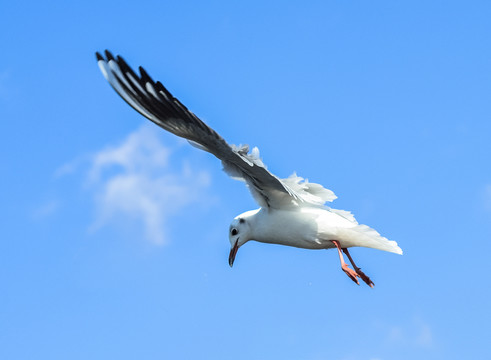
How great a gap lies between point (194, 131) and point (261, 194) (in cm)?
124

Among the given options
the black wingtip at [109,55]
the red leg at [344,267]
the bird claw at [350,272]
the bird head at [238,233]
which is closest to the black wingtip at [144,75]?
the black wingtip at [109,55]

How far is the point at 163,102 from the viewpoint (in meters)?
8.00

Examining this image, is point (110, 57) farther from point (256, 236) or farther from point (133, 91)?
point (256, 236)

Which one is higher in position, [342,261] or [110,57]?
[110,57]

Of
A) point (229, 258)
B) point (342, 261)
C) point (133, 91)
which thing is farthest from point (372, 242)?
point (133, 91)

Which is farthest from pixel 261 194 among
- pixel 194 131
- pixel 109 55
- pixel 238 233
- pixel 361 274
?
pixel 109 55

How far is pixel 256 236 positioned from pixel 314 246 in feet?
2.26

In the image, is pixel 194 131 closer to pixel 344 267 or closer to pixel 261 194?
pixel 261 194

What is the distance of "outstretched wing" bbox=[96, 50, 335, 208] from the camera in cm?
786

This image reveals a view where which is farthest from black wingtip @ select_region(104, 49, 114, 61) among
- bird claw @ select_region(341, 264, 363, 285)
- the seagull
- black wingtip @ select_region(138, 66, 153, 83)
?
bird claw @ select_region(341, 264, 363, 285)

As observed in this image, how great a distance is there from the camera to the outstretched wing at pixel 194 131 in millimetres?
7859

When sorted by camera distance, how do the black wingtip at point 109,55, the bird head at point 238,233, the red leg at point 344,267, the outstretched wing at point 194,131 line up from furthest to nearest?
the bird head at point 238,233 < the red leg at point 344,267 < the black wingtip at point 109,55 < the outstretched wing at point 194,131

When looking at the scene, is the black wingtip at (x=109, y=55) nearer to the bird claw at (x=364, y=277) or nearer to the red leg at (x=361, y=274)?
the red leg at (x=361, y=274)

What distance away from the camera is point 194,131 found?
26.0 feet
